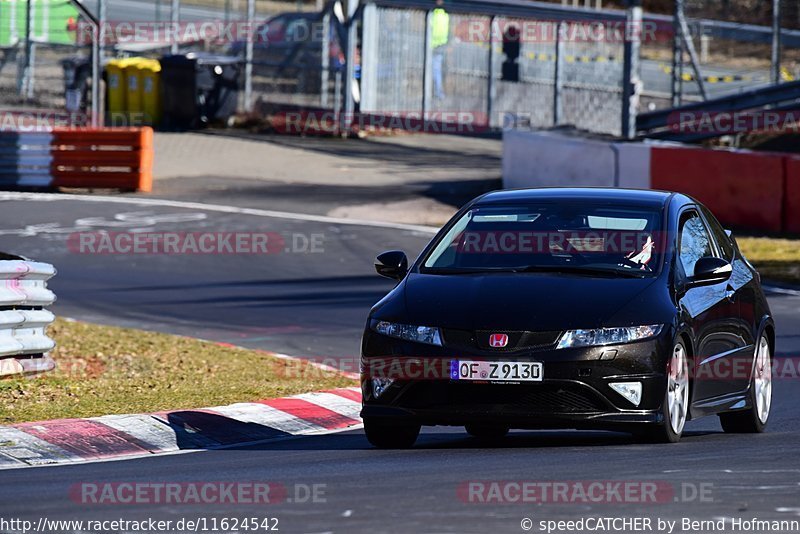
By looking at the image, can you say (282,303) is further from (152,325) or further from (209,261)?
(209,261)

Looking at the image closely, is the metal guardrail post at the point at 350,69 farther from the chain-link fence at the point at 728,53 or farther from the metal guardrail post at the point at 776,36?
the metal guardrail post at the point at 776,36

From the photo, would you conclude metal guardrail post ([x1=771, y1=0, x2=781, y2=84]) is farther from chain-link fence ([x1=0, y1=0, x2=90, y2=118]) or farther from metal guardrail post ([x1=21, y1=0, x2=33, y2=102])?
metal guardrail post ([x1=21, y1=0, x2=33, y2=102])

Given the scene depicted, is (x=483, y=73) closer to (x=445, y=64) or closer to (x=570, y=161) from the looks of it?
(x=445, y=64)

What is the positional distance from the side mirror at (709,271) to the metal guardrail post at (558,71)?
2595cm

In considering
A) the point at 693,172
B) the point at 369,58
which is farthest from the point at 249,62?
the point at 693,172

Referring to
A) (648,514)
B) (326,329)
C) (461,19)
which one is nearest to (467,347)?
(648,514)

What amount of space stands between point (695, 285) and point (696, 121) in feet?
69.2

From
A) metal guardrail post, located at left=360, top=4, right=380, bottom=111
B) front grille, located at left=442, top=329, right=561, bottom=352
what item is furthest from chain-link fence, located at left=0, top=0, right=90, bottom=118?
front grille, located at left=442, top=329, right=561, bottom=352

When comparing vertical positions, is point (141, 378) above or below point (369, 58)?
below

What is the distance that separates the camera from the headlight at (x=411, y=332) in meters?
7.90

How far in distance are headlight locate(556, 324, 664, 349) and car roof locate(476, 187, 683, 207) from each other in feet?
4.39

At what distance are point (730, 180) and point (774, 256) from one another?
104 inches

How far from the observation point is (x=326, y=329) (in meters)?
14.5

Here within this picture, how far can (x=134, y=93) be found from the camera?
36031mm
